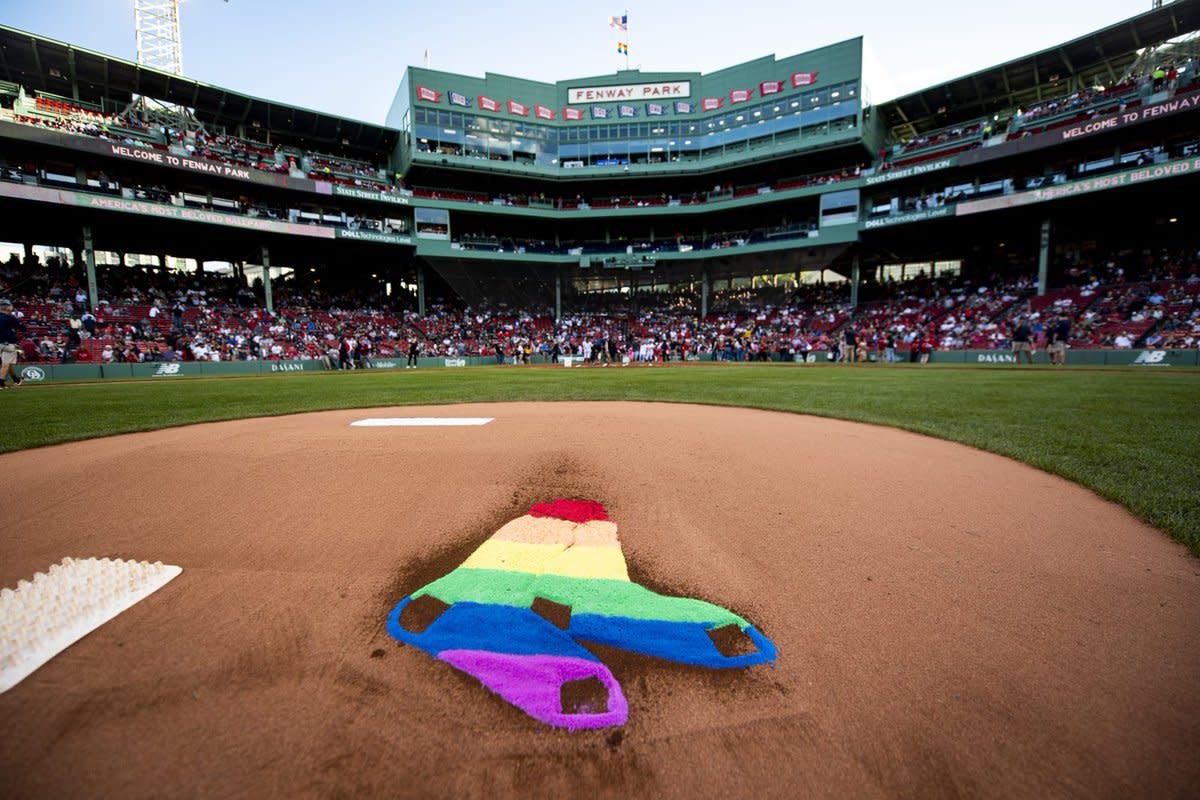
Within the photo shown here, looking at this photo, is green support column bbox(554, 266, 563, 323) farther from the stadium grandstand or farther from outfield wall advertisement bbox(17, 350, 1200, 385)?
outfield wall advertisement bbox(17, 350, 1200, 385)

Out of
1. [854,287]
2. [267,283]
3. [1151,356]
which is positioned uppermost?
[854,287]

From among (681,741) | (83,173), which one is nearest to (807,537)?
(681,741)

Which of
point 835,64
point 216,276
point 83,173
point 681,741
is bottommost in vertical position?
point 681,741

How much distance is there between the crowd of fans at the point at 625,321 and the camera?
71.8 feet

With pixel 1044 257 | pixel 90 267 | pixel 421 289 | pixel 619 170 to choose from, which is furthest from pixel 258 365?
pixel 1044 257

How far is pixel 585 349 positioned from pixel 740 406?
20.1 metres

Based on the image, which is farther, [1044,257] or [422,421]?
[1044,257]

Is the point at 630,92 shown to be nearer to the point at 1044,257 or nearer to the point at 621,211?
the point at 621,211

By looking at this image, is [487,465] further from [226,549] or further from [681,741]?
[681,741]

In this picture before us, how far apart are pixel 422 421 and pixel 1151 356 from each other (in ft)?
86.7

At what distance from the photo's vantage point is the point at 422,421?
6.52 metres

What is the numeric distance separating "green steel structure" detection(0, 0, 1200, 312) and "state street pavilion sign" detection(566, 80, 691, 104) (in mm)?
194

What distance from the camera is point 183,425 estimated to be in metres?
6.55

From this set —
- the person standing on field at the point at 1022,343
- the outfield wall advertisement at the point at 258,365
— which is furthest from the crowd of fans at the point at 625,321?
the person standing on field at the point at 1022,343
